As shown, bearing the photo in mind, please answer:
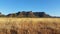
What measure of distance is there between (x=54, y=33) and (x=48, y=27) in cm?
52

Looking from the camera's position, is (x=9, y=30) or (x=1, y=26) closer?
(x=9, y=30)

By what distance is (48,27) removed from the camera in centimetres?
850

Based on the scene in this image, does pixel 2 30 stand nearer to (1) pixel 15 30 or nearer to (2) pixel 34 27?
(1) pixel 15 30

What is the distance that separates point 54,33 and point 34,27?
118 centimetres

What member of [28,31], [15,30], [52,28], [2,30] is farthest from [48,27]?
[2,30]

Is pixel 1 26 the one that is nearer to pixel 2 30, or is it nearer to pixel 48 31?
pixel 2 30

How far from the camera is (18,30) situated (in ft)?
28.1

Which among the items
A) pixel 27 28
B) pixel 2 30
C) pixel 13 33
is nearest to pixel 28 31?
pixel 27 28

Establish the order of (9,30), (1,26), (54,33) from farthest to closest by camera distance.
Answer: (1,26) < (9,30) < (54,33)

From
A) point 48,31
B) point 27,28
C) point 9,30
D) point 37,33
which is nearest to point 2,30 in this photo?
point 9,30

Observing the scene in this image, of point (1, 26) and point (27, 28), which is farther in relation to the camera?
point (1, 26)

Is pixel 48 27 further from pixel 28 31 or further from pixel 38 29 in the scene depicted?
pixel 28 31

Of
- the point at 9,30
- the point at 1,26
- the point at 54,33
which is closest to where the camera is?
the point at 54,33

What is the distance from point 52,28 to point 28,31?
4.10ft
